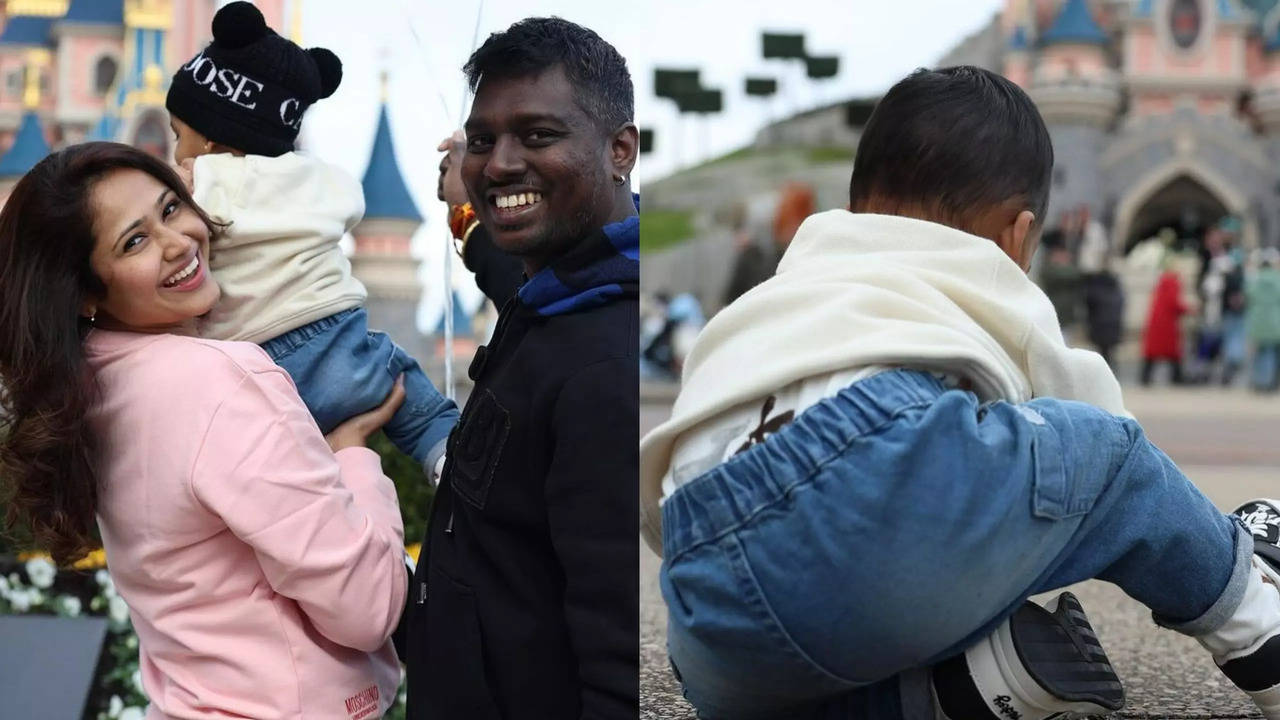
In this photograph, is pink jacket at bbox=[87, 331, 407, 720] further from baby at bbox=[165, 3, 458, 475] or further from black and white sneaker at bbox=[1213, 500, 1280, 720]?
black and white sneaker at bbox=[1213, 500, 1280, 720]

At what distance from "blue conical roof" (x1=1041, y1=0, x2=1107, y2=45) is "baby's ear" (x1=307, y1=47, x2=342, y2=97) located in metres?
25.2

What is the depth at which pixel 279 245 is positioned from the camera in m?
1.44

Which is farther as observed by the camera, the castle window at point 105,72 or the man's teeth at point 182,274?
the castle window at point 105,72

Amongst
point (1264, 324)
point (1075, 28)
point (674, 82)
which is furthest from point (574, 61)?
point (1075, 28)

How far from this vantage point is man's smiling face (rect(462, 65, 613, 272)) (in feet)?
4.18

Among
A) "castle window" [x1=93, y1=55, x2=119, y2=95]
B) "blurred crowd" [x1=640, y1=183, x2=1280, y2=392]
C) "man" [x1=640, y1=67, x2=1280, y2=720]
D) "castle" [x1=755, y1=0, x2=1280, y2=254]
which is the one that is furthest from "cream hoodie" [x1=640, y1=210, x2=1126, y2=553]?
"castle" [x1=755, y1=0, x2=1280, y2=254]

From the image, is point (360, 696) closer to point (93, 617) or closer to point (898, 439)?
point (898, 439)

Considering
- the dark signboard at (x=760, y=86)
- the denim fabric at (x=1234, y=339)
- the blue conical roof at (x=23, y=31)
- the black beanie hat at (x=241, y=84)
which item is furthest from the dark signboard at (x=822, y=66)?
the denim fabric at (x=1234, y=339)

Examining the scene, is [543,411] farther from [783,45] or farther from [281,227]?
[783,45]

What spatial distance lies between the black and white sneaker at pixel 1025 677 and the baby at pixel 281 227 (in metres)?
0.59

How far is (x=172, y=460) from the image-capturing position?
126 centimetres

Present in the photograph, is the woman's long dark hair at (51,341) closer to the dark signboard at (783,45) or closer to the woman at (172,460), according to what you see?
the woman at (172,460)

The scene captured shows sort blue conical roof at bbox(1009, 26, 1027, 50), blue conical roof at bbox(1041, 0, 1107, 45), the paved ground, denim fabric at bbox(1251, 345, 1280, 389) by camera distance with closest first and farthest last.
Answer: the paved ground
denim fabric at bbox(1251, 345, 1280, 389)
blue conical roof at bbox(1041, 0, 1107, 45)
blue conical roof at bbox(1009, 26, 1027, 50)

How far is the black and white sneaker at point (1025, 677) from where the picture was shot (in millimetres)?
1105
